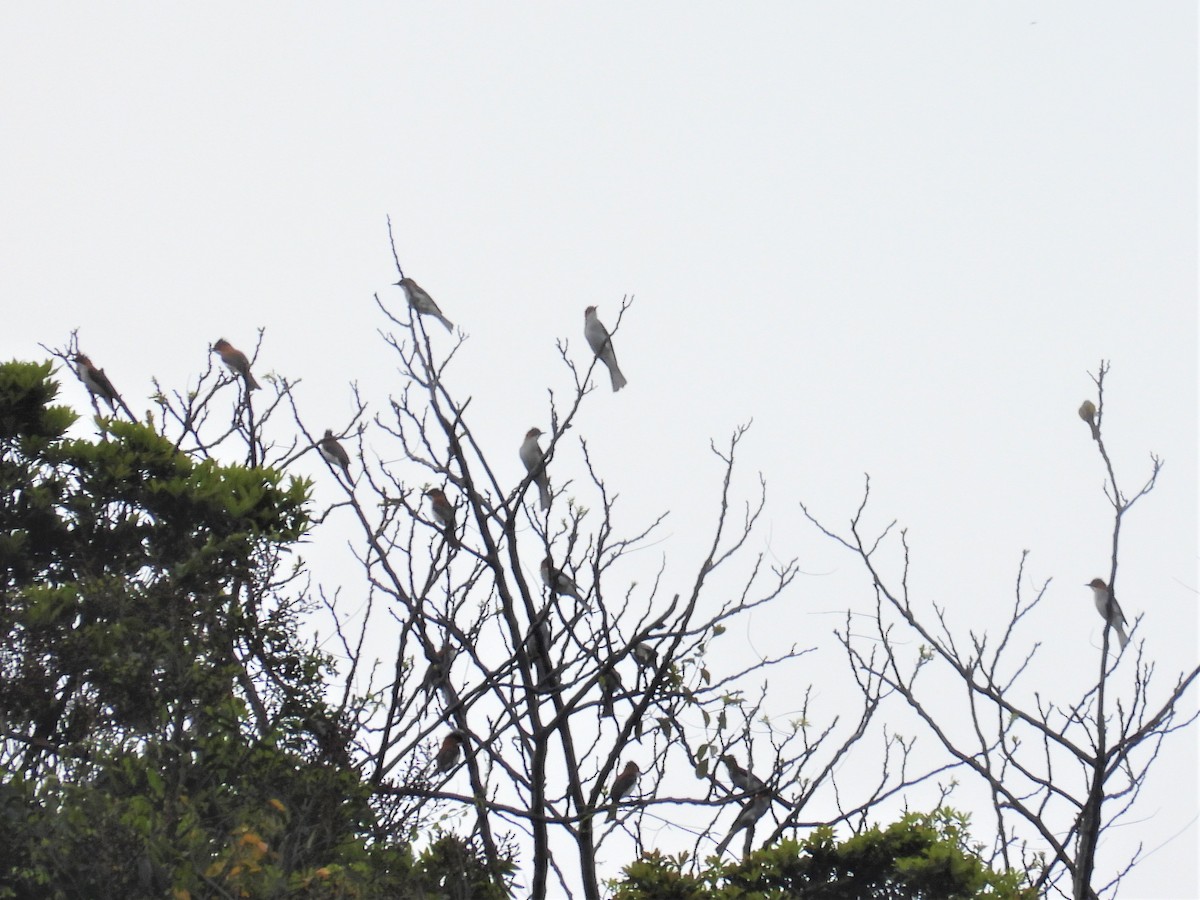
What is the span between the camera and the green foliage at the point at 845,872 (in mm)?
5238

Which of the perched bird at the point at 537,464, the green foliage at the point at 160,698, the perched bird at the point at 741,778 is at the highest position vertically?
the perched bird at the point at 537,464

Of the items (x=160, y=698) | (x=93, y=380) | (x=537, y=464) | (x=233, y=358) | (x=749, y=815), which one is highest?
(x=233, y=358)

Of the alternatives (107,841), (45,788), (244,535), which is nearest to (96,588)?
(244,535)

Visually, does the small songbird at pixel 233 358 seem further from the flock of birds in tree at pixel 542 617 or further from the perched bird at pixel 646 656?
the perched bird at pixel 646 656

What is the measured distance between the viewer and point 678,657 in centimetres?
657

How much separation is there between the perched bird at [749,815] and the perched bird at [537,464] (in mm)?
1859

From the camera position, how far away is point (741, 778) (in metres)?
7.35

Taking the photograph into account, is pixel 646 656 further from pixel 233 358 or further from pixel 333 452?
pixel 233 358

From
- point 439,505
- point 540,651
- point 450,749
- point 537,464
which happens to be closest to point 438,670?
point 540,651

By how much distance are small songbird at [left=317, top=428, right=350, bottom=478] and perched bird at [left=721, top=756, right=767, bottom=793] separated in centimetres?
264

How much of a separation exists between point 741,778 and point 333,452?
3.50 m

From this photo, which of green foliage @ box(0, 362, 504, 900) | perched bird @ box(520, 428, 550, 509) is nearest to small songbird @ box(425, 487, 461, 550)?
perched bird @ box(520, 428, 550, 509)

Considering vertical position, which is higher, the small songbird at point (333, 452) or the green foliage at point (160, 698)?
the small songbird at point (333, 452)

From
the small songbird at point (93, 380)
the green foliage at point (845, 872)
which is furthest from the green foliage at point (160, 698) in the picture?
the small songbird at point (93, 380)
